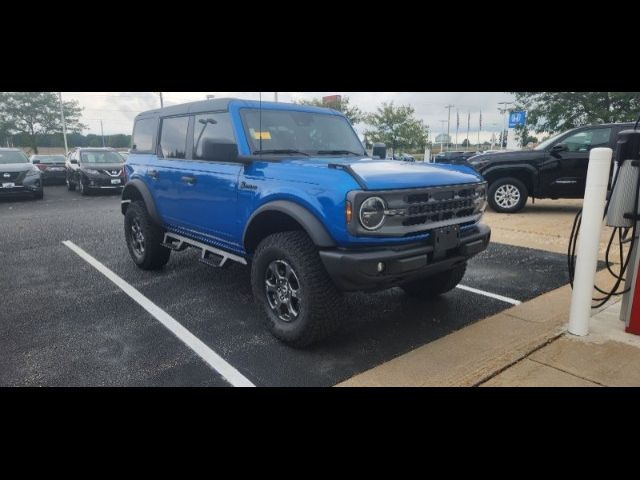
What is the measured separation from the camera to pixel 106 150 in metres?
15.9

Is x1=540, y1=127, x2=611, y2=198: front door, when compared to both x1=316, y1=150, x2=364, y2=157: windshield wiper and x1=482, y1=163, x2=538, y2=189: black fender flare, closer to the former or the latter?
x1=482, y1=163, x2=538, y2=189: black fender flare

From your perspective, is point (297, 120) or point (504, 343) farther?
point (297, 120)

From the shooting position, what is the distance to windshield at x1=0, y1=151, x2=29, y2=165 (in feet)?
43.0

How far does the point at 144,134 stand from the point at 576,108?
68.5 feet

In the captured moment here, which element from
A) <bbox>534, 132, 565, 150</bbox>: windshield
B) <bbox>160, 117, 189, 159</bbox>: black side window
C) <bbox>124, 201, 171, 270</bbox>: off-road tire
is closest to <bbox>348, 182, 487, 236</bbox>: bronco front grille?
<bbox>160, 117, 189, 159</bbox>: black side window

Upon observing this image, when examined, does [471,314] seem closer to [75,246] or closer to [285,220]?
[285,220]

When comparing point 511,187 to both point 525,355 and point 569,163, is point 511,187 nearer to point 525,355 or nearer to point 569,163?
point 569,163

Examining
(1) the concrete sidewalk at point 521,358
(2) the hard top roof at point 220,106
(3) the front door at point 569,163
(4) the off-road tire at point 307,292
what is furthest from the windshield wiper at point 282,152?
(3) the front door at point 569,163

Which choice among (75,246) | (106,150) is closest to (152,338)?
(75,246)

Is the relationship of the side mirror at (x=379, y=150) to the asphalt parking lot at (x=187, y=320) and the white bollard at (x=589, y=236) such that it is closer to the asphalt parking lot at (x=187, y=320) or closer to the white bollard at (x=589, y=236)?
the asphalt parking lot at (x=187, y=320)

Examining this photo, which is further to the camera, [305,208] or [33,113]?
[33,113]

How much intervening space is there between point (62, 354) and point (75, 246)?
435 cm

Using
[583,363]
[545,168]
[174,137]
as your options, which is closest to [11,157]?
[174,137]

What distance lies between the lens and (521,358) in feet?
10.7
